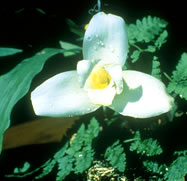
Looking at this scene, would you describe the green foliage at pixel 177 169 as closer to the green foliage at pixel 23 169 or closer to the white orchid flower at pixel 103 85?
the white orchid flower at pixel 103 85

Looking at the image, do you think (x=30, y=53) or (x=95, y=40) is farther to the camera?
(x=30, y=53)

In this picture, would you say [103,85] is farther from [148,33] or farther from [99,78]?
[148,33]

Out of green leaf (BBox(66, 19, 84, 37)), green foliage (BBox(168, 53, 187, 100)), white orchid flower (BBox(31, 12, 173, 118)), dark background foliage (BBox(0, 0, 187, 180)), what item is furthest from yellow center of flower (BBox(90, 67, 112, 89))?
green leaf (BBox(66, 19, 84, 37))

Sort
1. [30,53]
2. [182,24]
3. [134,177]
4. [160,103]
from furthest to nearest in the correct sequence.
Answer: [30,53] < [182,24] < [134,177] < [160,103]

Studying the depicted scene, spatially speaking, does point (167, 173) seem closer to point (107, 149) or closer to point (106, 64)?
point (107, 149)

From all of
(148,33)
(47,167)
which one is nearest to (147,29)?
(148,33)

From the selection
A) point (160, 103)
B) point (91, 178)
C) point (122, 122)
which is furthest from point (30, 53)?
point (160, 103)

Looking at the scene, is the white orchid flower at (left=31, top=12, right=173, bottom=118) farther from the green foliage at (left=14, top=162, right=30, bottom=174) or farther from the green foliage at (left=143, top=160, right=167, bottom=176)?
the green foliage at (left=14, top=162, right=30, bottom=174)
